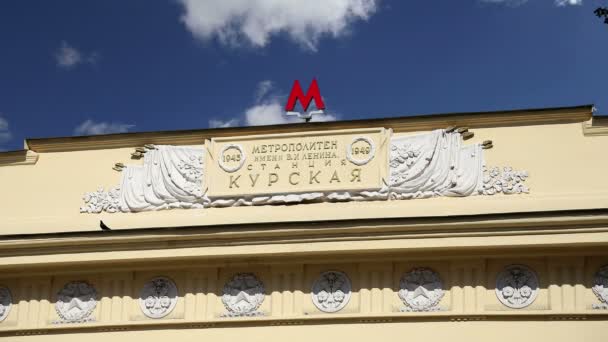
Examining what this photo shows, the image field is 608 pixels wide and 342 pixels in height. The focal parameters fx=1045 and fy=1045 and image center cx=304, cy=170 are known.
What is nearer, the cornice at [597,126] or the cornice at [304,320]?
the cornice at [304,320]

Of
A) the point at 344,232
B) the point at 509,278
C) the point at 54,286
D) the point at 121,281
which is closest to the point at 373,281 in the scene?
the point at 344,232

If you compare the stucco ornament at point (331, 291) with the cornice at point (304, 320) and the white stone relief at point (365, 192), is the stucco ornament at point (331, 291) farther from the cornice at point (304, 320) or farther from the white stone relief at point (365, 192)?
the white stone relief at point (365, 192)

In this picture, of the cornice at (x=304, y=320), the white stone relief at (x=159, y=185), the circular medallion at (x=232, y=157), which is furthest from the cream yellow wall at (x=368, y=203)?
the cornice at (x=304, y=320)

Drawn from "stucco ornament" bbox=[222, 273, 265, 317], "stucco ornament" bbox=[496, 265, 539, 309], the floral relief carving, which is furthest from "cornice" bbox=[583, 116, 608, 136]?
the floral relief carving

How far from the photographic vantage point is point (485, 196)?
1612cm

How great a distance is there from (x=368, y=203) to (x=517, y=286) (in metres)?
2.62

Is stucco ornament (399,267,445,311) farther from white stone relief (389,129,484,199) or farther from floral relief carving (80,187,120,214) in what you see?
floral relief carving (80,187,120,214)

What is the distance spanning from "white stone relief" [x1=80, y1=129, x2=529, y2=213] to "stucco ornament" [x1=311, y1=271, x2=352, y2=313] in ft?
4.04

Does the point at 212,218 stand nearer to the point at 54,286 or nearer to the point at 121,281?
the point at 121,281

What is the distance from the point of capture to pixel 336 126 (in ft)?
55.3

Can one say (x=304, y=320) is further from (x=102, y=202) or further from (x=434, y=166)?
(x=102, y=202)

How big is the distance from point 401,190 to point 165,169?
3.94m

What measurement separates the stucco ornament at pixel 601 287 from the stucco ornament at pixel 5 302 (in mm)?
9193

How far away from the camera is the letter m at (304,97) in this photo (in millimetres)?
17203
